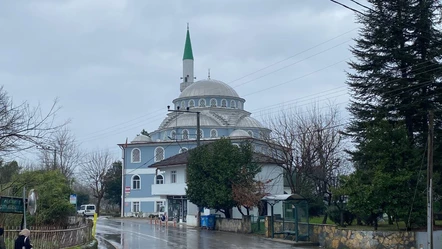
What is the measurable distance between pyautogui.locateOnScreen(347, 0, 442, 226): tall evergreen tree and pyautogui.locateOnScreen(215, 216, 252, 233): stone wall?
33.2 feet

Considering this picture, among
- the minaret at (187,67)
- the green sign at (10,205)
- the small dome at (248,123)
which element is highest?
the minaret at (187,67)

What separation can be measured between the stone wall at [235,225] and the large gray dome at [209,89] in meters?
50.1

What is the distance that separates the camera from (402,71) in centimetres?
2886

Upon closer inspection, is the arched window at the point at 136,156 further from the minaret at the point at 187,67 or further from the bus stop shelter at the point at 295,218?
the bus stop shelter at the point at 295,218

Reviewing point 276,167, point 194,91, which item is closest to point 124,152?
point 194,91

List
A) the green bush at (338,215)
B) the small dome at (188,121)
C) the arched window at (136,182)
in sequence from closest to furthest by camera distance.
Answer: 1. the green bush at (338,215)
2. the arched window at (136,182)
3. the small dome at (188,121)

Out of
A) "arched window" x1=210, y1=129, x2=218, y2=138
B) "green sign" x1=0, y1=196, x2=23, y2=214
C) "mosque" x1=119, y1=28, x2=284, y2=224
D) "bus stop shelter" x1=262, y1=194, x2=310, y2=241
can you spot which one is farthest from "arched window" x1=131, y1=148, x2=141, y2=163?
"green sign" x1=0, y1=196, x2=23, y2=214

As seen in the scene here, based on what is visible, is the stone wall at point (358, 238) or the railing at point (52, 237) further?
the stone wall at point (358, 238)

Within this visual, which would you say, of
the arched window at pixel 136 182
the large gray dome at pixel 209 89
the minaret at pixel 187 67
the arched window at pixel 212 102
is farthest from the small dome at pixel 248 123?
the minaret at pixel 187 67

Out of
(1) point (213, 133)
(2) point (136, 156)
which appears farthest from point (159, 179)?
(1) point (213, 133)

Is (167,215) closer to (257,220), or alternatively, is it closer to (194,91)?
(257,220)

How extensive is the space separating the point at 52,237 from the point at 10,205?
11.0 ft

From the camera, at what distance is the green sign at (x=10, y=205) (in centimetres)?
1672

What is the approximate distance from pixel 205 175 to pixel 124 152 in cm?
4335
